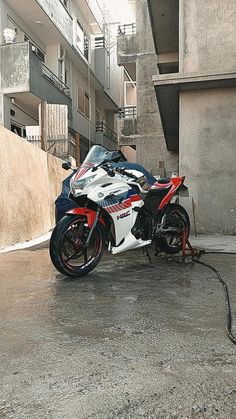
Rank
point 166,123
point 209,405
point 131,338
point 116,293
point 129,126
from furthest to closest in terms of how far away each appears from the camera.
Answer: point 129,126
point 166,123
point 116,293
point 131,338
point 209,405

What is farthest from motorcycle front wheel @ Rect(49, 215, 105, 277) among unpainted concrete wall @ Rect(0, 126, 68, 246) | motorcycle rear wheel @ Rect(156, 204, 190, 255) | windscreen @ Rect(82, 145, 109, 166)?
unpainted concrete wall @ Rect(0, 126, 68, 246)

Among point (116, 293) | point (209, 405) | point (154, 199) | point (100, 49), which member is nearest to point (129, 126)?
point (100, 49)

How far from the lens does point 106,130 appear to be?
993 inches

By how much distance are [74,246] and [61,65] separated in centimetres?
1528

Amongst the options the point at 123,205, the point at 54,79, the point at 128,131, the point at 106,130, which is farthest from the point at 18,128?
the point at 106,130

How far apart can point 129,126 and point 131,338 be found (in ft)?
48.6

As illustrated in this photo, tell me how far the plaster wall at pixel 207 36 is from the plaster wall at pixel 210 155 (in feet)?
1.38

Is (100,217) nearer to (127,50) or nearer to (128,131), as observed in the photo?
(128,131)

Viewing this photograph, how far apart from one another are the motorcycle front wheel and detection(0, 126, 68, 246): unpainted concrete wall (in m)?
2.30

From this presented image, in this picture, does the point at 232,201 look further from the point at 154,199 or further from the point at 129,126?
the point at 129,126

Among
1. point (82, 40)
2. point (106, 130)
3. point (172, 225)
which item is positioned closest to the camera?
point (172, 225)

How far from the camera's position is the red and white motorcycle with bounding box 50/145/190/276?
3430 mm

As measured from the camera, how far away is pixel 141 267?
4027 millimetres

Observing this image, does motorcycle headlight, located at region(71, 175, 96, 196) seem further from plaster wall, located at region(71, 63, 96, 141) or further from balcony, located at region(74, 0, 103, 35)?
balcony, located at region(74, 0, 103, 35)
